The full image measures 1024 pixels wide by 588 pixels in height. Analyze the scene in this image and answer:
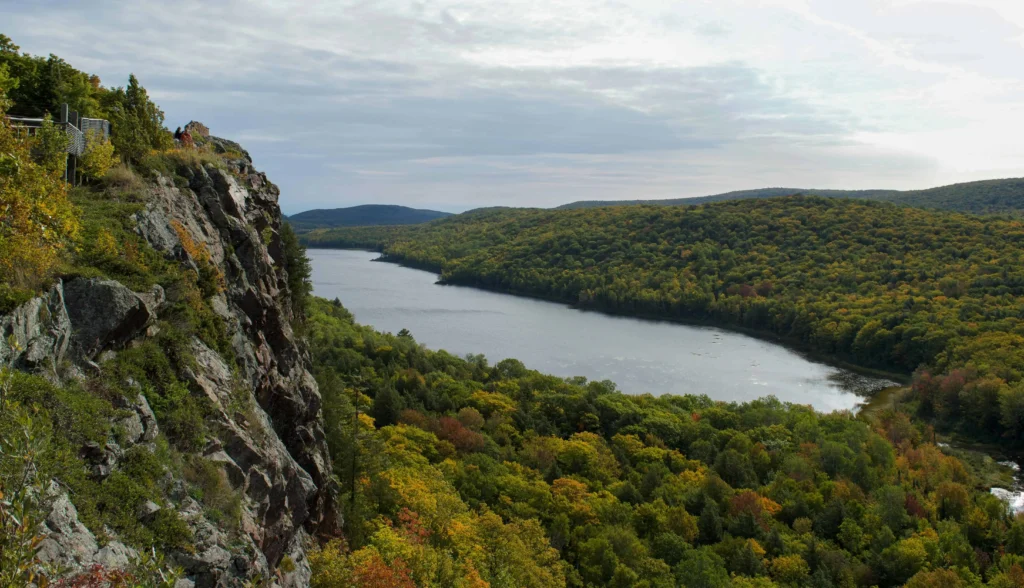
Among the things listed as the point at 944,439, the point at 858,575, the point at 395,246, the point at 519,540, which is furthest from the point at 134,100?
the point at 395,246

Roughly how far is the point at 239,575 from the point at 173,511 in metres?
1.36

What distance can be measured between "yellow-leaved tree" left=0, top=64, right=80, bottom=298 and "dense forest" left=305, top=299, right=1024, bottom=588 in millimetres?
9539

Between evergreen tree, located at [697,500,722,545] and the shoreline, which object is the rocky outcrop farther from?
the shoreline

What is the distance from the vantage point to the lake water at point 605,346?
6781 cm

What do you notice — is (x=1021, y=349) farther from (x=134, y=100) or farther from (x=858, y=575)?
(x=134, y=100)

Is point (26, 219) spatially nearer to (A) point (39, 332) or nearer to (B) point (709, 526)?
(A) point (39, 332)

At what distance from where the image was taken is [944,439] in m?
56.3

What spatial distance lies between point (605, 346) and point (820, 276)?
4796 centimetres

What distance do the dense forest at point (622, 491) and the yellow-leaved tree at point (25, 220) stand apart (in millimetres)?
9539

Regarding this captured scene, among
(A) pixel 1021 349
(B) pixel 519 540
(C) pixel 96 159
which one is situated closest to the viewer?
(C) pixel 96 159

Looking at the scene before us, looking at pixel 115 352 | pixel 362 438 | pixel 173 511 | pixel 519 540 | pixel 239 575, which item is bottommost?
pixel 519 540

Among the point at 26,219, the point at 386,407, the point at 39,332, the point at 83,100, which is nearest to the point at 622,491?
the point at 386,407

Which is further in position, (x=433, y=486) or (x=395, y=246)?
(x=395, y=246)

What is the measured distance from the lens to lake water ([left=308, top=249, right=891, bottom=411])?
67.8 m
